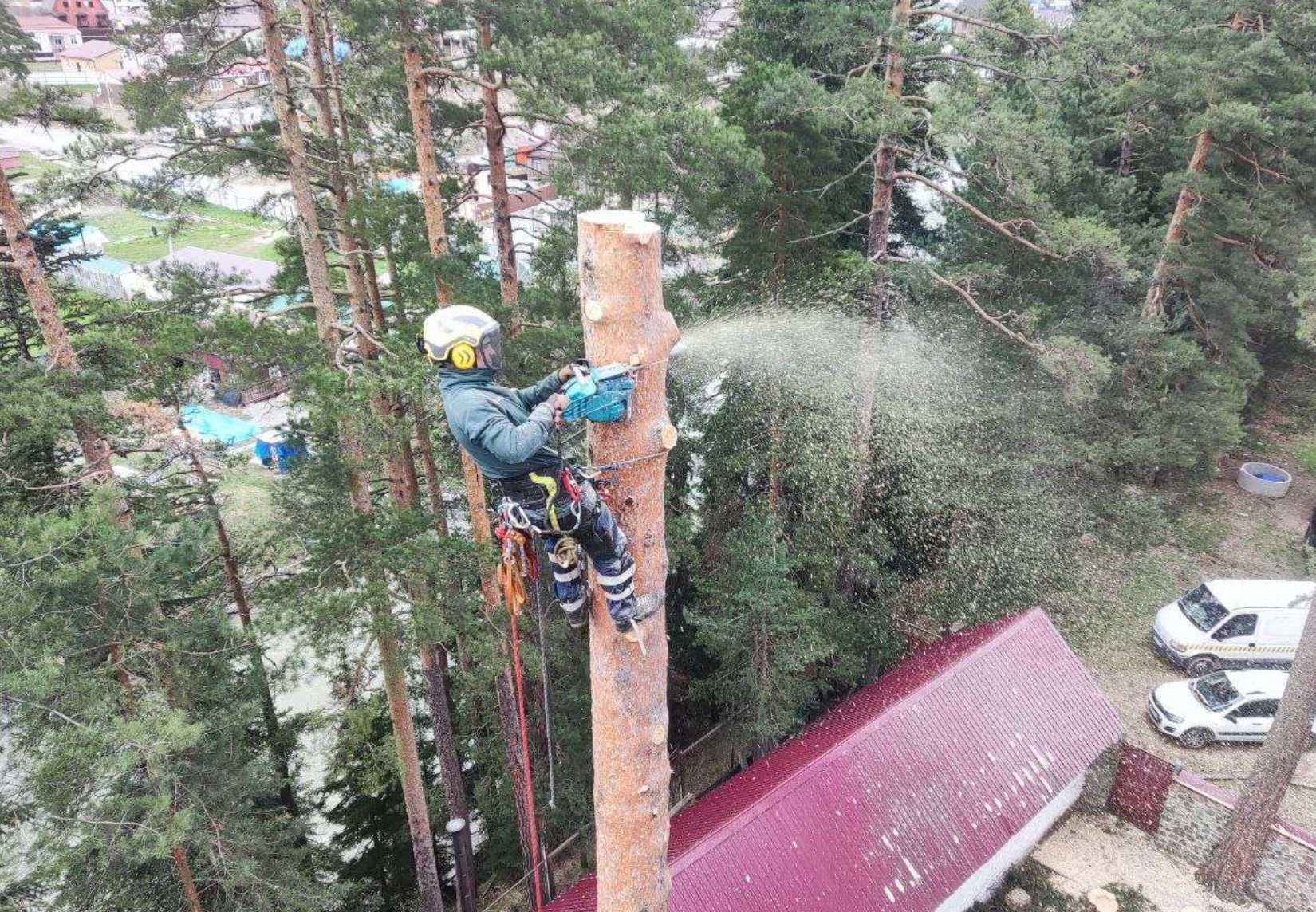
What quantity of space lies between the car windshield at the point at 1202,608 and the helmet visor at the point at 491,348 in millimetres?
17548

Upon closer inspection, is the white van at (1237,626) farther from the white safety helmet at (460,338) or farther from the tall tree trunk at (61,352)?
the tall tree trunk at (61,352)

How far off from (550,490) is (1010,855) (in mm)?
11567

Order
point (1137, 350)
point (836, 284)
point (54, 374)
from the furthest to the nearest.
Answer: point (1137, 350)
point (836, 284)
point (54, 374)

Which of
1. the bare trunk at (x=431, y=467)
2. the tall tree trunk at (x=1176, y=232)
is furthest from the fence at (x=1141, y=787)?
the bare trunk at (x=431, y=467)

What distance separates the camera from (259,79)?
440 inches

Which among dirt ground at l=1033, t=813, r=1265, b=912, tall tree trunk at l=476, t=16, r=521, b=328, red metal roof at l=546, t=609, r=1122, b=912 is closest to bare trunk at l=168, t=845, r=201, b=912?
red metal roof at l=546, t=609, r=1122, b=912

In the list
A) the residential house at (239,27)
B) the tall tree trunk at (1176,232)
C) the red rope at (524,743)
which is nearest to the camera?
the red rope at (524,743)

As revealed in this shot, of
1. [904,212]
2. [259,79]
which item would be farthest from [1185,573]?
[259,79]

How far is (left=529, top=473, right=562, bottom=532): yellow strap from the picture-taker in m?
4.15

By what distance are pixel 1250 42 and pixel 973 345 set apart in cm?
819

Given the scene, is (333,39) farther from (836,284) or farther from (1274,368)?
(1274,368)

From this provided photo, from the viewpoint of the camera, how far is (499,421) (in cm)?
406

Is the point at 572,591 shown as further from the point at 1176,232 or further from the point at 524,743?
the point at 1176,232

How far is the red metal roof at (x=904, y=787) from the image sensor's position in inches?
390
